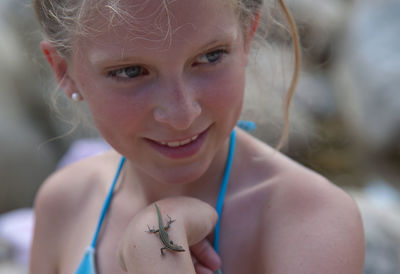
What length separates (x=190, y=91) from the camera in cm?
150

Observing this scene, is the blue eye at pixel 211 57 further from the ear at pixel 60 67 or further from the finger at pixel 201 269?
the finger at pixel 201 269

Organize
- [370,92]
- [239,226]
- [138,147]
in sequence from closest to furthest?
[138,147] → [239,226] → [370,92]

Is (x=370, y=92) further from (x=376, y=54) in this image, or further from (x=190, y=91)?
(x=190, y=91)

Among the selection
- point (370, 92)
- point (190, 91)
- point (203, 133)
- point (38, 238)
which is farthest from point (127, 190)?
point (370, 92)

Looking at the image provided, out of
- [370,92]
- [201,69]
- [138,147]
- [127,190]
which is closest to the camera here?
[201,69]

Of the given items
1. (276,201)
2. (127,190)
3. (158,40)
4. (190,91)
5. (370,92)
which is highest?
(158,40)

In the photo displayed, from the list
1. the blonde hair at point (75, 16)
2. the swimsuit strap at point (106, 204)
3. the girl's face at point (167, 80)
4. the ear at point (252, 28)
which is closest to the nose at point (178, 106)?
the girl's face at point (167, 80)

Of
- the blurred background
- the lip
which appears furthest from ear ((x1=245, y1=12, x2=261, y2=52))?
the blurred background

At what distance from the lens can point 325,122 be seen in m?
6.66

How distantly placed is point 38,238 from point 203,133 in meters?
Result: 1.05

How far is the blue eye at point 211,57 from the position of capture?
1532 mm

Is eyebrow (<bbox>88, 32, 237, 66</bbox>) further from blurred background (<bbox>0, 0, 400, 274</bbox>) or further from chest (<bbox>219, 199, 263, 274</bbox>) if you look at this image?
blurred background (<bbox>0, 0, 400, 274</bbox>)

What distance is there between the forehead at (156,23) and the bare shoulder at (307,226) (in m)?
0.57

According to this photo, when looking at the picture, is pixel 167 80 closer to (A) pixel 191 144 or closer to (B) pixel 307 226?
(A) pixel 191 144
